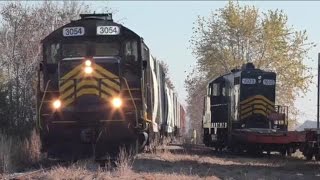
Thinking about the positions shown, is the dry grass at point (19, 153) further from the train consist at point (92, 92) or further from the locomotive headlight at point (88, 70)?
the locomotive headlight at point (88, 70)

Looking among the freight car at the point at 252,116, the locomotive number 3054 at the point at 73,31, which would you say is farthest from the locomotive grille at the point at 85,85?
the freight car at the point at 252,116

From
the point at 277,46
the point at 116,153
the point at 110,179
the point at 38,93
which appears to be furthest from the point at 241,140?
the point at 277,46

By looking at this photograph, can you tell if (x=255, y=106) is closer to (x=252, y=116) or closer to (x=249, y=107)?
(x=249, y=107)

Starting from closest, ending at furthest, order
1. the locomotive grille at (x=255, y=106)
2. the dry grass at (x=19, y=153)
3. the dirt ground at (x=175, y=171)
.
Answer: the dirt ground at (x=175, y=171)
the dry grass at (x=19, y=153)
the locomotive grille at (x=255, y=106)

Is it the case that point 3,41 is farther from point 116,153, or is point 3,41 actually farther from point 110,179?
point 110,179

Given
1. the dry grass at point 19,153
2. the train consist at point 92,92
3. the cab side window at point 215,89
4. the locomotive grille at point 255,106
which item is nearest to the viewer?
the train consist at point 92,92

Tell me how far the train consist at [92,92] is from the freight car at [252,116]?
6391 millimetres

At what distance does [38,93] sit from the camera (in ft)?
47.1

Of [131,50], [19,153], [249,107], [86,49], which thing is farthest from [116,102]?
[249,107]

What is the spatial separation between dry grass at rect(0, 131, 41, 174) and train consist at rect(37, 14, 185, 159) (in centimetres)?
131

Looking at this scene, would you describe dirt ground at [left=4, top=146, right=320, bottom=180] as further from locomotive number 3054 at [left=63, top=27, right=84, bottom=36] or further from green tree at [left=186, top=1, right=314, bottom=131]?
green tree at [left=186, top=1, right=314, bottom=131]

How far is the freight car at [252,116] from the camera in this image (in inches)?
766

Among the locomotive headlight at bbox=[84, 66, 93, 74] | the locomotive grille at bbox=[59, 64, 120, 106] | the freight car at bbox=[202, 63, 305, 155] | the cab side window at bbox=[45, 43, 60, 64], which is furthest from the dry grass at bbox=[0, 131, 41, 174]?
the freight car at bbox=[202, 63, 305, 155]

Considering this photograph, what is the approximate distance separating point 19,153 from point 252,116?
942 centimetres
